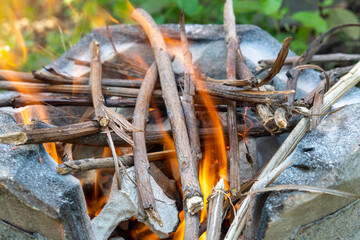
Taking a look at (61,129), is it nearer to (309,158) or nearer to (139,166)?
(139,166)

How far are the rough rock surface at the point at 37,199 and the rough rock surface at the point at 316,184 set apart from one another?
56 centimetres

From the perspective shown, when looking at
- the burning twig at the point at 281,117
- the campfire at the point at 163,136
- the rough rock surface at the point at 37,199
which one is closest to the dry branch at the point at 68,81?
the campfire at the point at 163,136

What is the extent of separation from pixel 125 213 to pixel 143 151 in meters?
0.22

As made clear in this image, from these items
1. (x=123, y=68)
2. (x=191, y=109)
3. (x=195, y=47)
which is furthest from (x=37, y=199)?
(x=195, y=47)

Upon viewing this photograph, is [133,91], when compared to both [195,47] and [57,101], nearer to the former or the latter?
[57,101]

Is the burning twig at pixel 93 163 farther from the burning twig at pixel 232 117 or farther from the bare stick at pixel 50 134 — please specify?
the burning twig at pixel 232 117

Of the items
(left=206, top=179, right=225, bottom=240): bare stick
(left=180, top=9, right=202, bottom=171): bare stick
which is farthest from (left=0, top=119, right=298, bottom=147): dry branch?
(left=206, top=179, right=225, bottom=240): bare stick

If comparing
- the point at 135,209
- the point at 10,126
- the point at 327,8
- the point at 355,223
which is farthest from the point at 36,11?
the point at 355,223

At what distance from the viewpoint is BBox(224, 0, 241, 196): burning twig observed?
4.50 feet

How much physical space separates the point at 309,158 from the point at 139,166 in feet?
1.81

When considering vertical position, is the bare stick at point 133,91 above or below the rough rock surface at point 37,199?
above

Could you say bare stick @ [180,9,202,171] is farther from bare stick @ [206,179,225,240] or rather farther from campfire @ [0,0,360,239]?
bare stick @ [206,179,225,240]

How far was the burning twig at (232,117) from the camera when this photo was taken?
1.37 metres

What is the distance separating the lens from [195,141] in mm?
1446
